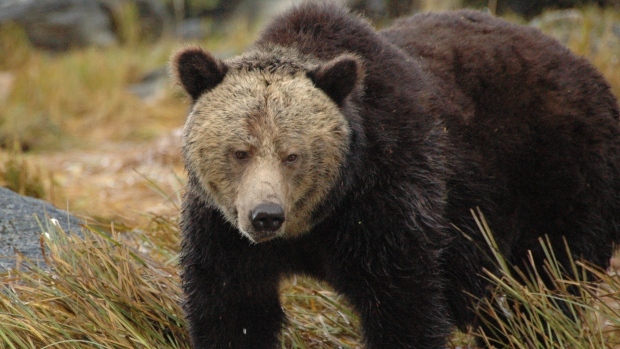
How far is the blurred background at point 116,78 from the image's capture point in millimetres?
8211

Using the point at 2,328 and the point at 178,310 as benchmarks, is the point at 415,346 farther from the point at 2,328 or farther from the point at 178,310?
the point at 2,328

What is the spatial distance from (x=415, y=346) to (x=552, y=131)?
163 centimetres

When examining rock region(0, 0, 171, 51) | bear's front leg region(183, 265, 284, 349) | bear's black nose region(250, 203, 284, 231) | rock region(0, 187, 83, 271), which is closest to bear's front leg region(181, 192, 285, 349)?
bear's front leg region(183, 265, 284, 349)

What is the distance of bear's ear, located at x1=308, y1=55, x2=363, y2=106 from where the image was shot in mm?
3793

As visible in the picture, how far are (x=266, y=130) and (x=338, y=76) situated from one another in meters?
0.42

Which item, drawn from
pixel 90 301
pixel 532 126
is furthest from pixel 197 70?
pixel 532 126

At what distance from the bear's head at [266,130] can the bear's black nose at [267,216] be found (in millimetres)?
69

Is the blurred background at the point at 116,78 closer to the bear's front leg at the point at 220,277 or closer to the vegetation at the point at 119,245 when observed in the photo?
the vegetation at the point at 119,245

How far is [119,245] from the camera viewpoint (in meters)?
4.54

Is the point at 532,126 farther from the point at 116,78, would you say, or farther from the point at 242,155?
the point at 116,78

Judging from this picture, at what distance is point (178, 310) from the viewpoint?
14.7 ft

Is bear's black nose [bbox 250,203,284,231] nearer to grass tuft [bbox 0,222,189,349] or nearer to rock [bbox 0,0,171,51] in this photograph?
grass tuft [bbox 0,222,189,349]

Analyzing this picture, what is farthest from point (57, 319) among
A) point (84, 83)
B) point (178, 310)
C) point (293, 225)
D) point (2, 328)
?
point (84, 83)

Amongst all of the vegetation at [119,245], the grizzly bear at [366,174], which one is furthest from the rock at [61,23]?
the grizzly bear at [366,174]
